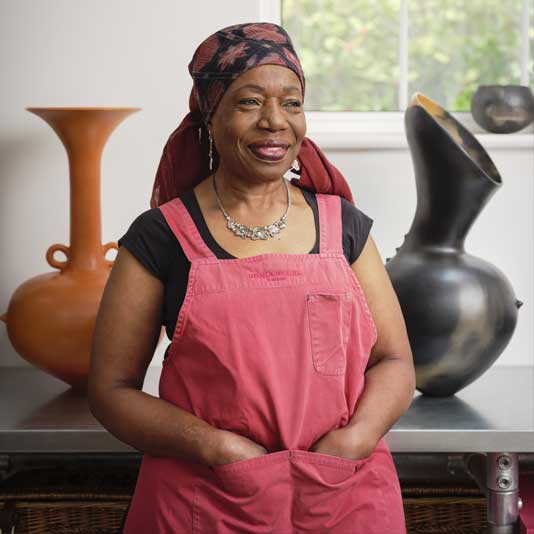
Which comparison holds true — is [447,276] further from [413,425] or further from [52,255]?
[52,255]

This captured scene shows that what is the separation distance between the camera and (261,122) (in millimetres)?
1745

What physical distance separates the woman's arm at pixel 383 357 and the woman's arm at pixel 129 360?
1.05 feet

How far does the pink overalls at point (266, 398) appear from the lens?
1723 mm

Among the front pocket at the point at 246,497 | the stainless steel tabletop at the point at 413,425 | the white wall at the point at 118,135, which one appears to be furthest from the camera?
the white wall at the point at 118,135

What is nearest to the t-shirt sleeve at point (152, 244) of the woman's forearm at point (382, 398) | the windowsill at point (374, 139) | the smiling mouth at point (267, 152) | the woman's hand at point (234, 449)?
the smiling mouth at point (267, 152)

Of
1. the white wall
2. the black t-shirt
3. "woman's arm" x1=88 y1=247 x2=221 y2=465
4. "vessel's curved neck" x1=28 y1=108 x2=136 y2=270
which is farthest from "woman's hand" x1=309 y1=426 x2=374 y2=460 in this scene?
the white wall

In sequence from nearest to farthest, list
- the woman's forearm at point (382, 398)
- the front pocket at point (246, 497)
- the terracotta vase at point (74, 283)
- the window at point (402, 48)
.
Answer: the front pocket at point (246, 497) → the woman's forearm at point (382, 398) → the terracotta vase at point (74, 283) → the window at point (402, 48)

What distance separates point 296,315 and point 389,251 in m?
1.02

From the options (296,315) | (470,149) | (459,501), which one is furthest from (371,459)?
(470,149)

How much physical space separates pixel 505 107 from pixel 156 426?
1449 millimetres

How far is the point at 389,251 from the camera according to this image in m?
2.77

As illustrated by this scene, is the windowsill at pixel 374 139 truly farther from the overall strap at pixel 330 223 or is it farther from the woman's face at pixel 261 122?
the woman's face at pixel 261 122

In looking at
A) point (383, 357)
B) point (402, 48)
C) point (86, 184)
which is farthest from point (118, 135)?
A: point (383, 357)

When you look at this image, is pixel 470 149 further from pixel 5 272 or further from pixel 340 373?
pixel 5 272
